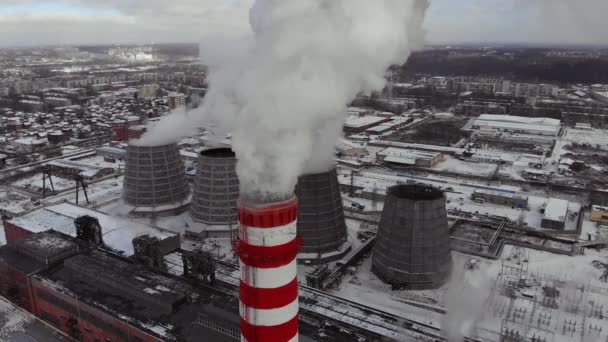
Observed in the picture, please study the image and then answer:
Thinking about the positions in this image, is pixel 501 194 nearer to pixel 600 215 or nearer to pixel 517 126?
pixel 600 215

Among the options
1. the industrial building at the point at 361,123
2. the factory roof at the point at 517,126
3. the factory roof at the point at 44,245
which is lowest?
the factory roof at the point at 44,245

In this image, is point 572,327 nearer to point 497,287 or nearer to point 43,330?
point 497,287

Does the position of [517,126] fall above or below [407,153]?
above

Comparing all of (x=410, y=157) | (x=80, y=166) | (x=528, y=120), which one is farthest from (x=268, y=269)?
(x=528, y=120)

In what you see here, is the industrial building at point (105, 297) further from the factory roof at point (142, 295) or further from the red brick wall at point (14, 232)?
the red brick wall at point (14, 232)

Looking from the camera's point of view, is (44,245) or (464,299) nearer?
(464,299)

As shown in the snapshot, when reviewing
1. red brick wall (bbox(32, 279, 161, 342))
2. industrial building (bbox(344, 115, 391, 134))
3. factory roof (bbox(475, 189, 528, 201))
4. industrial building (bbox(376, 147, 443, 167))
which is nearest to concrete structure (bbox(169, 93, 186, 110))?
industrial building (bbox(344, 115, 391, 134))

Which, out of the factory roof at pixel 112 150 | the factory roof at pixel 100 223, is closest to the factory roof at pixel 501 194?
the factory roof at pixel 100 223

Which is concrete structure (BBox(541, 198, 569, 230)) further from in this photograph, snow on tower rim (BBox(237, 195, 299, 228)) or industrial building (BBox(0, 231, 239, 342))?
snow on tower rim (BBox(237, 195, 299, 228))
